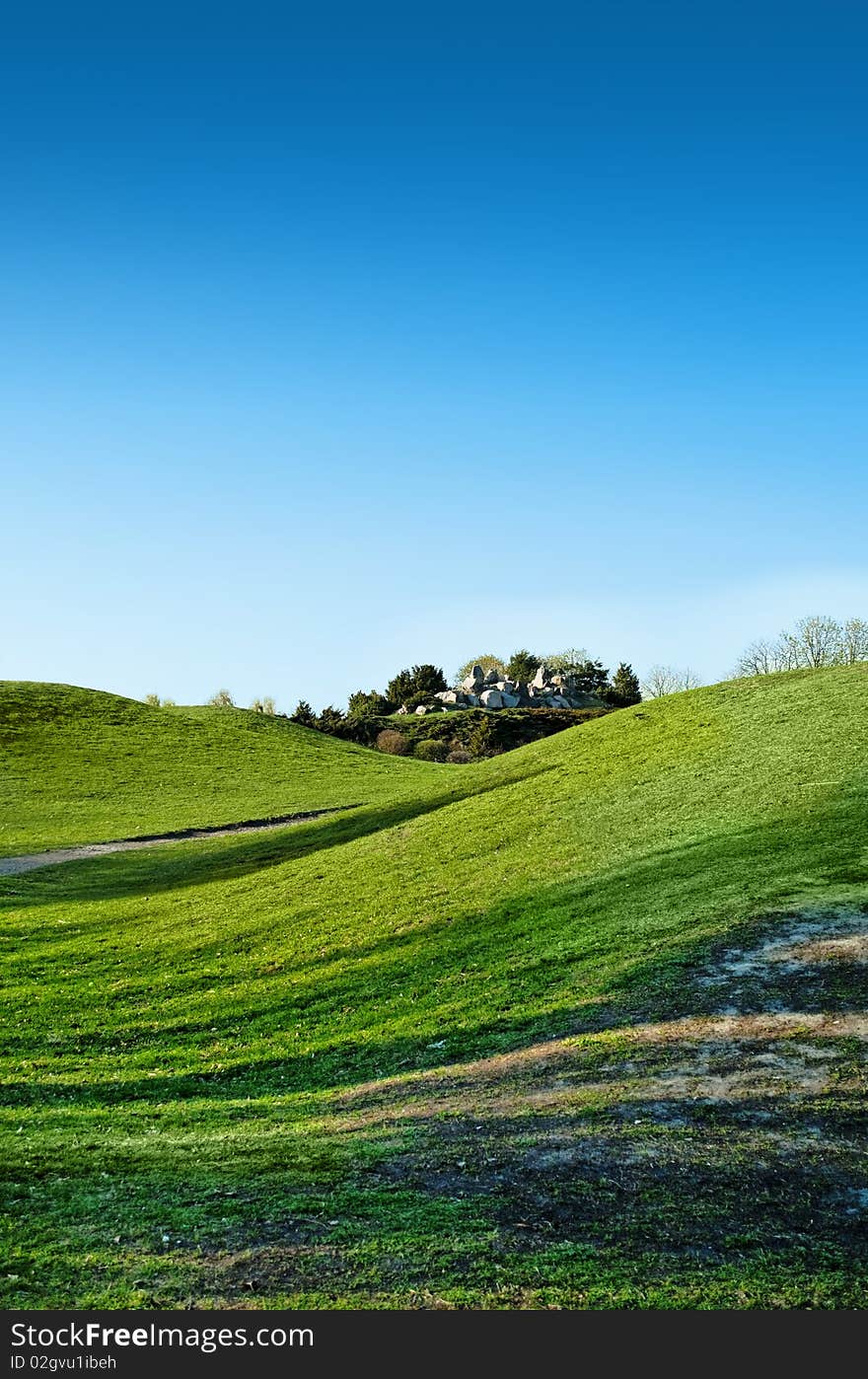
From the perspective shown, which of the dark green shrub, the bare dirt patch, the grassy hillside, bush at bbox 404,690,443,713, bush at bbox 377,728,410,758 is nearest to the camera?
the bare dirt patch

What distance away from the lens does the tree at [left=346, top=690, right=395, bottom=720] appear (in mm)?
108938

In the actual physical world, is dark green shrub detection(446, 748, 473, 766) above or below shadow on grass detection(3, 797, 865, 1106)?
above

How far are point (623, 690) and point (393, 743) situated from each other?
38455 mm

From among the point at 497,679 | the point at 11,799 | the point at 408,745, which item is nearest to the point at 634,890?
the point at 11,799

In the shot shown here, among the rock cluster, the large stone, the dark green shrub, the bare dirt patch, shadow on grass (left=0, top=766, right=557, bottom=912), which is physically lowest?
the bare dirt patch

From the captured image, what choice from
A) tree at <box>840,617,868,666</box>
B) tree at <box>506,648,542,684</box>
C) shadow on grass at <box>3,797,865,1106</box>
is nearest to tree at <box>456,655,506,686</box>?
tree at <box>506,648,542,684</box>

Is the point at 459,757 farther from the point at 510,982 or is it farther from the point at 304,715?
the point at 510,982

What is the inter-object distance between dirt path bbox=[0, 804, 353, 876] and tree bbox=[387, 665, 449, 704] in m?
63.6

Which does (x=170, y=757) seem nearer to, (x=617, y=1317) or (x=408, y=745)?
(x=408, y=745)

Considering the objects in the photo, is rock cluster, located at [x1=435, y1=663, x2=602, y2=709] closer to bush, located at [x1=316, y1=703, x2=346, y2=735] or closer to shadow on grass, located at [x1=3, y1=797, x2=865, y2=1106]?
bush, located at [x1=316, y1=703, x2=346, y2=735]

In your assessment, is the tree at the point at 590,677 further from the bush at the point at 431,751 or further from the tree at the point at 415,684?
the bush at the point at 431,751

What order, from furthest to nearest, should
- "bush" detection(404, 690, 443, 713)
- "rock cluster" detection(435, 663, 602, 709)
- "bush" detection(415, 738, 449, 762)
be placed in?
1. "rock cluster" detection(435, 663, 602, 709)
2. "bush" detection(404, 690, 443, 713)
3. "bush" detection(415, 738, 449, 762)

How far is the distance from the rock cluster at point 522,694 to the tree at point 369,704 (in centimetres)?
708

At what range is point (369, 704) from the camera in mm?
111438
